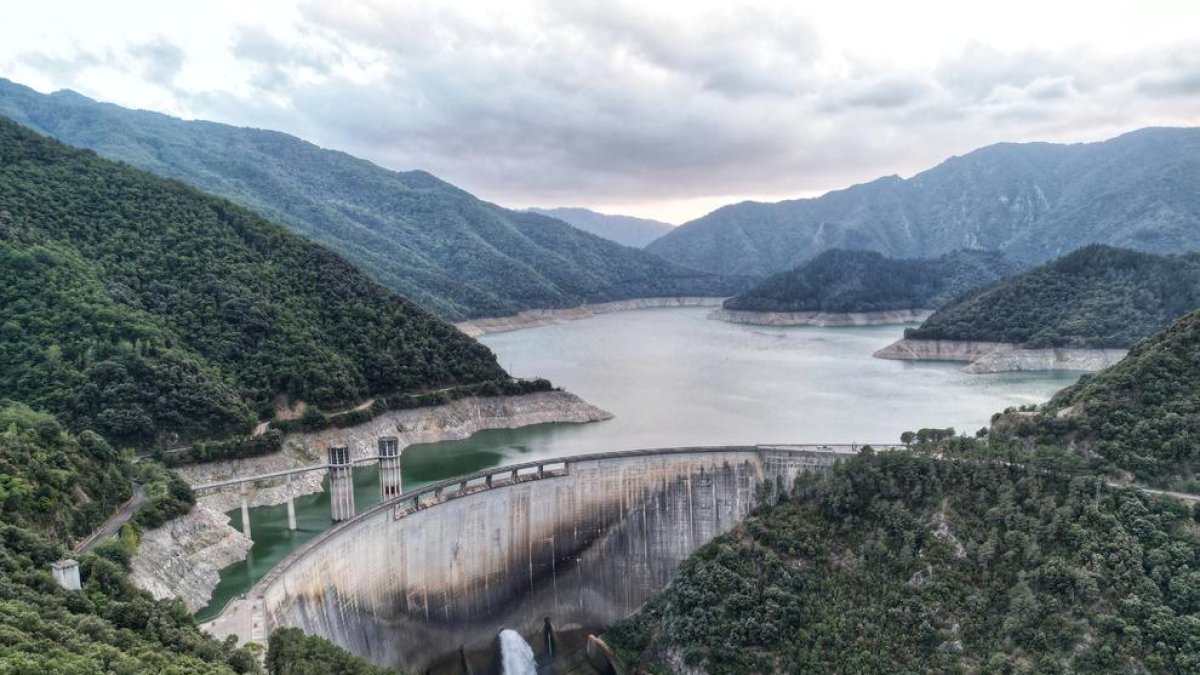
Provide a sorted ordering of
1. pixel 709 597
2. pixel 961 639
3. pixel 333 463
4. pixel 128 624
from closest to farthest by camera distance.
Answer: pixel 128 624 < pixel 961 639 < pixel 709 597 < pixel 333 463

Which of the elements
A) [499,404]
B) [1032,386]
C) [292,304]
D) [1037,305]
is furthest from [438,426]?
[1037,305]

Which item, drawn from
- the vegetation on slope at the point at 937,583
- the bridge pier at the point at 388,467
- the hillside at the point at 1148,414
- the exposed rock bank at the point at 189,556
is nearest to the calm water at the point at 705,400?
the exposed rock bank at the point at 189,556

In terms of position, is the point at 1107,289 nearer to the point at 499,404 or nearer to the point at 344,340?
the point at 499,404

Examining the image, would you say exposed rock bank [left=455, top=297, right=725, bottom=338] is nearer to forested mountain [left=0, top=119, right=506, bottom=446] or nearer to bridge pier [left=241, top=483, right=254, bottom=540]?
forested mountain [left=0, top=119, right=506, bottom=446]

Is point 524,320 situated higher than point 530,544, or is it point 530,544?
point 524,320

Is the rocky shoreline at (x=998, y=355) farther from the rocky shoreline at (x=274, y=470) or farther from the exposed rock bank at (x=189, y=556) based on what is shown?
the exposed rock bank at (x=189, y=556)

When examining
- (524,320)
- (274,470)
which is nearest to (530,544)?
(274,470)

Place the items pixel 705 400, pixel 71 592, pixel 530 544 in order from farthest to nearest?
pixel 705 400 → pixel 530 544 → pixel 71 592

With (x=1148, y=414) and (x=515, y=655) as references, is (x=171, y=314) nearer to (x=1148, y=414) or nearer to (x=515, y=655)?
(x=515, y=655)
